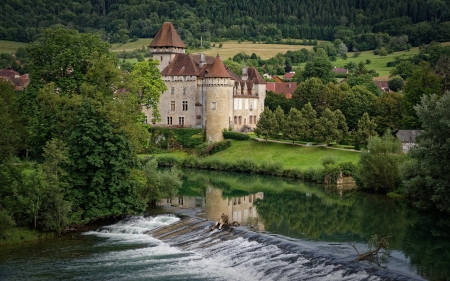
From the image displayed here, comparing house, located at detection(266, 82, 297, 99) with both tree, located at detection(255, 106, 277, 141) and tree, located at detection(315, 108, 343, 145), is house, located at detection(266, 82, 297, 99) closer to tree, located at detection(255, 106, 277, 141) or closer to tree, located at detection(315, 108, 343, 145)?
tree, located at detection(255, 106, 277, 141)

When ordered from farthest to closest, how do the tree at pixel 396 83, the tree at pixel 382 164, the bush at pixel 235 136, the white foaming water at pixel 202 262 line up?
1. the tree at pixel 396 83
2. the bush at pixel 235 136
3. the tree at pixel 382 164
4. the white foaming water at pixel 202 262

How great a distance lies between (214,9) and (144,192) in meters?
159

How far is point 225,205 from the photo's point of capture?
50312 mm

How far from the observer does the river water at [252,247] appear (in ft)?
104

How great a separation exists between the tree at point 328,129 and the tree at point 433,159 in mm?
25159

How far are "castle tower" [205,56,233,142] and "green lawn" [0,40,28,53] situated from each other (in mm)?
95009

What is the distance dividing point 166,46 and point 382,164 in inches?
1637

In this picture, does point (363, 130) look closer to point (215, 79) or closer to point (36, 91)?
point (215, 79)

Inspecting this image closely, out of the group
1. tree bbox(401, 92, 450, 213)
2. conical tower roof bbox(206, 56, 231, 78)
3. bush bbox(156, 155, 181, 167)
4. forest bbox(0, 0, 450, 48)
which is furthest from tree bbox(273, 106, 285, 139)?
forest bbox(0, 0, 450, 48)

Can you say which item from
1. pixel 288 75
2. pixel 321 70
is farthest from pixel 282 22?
pixel 321 70

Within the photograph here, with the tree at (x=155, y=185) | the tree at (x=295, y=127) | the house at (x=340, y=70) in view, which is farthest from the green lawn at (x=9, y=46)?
the tree at (x=155, y=185)

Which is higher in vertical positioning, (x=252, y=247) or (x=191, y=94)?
(x=191, y=94)

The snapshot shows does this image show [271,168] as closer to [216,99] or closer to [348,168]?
[348,168]

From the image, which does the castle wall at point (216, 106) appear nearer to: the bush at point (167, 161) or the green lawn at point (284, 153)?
the green lawn at point (284, 153)
